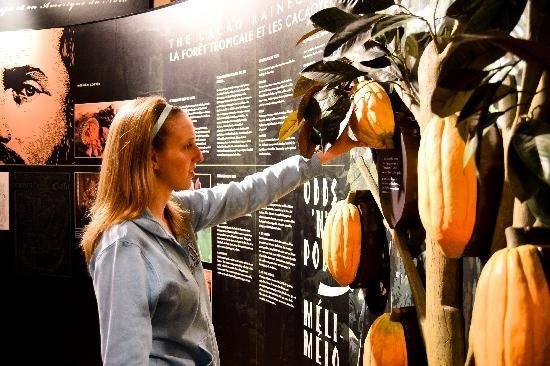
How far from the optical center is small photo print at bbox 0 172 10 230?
4.08 meters

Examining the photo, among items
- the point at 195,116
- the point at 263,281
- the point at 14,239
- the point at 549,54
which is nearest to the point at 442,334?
the point at 549,54

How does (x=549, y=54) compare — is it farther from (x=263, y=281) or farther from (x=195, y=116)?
(x=195, y=116)

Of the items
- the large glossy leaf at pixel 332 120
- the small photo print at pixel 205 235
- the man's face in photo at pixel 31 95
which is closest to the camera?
the large glossy leaf at pixel 332 120

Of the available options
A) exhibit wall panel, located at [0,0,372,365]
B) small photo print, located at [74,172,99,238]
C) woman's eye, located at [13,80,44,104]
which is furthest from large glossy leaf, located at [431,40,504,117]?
woman's eye, located at [13,80,44,104]

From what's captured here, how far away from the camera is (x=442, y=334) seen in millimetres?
1105

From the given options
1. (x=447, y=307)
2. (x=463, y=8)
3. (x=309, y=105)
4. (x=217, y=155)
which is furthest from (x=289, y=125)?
(x=217, y=155)

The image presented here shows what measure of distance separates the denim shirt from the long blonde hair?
41 millimetres

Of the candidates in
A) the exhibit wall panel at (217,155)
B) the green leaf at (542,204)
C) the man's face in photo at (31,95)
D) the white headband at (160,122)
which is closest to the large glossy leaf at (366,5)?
the green leaf at (542,204)

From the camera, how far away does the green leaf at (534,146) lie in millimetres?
694

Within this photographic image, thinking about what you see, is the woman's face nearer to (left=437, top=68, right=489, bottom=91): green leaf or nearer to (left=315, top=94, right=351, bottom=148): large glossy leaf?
(left=315, top=94, right=351, bottom=148): large glossy leaf

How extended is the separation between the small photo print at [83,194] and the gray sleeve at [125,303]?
7.12ft

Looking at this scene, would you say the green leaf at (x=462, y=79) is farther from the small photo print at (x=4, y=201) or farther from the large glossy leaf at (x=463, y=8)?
the small photo print at (x=4, y=201)

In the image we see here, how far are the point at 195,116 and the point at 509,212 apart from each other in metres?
2.32

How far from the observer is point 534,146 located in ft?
2.35
